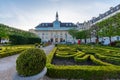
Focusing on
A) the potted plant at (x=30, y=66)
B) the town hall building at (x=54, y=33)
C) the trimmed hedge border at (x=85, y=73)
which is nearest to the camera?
the potted plant at (x=30, y=66)

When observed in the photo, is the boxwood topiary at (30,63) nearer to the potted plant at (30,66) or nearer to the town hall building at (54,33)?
the potted plant at (30,66)

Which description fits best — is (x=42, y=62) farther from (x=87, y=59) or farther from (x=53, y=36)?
(x=53, y=36)

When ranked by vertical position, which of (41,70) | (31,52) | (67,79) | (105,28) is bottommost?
(67,79)

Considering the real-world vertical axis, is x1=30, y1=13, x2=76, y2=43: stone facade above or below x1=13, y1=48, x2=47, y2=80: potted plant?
above

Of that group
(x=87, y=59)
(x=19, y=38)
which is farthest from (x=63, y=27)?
(x=87, y=59)

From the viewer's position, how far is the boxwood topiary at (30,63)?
22.6 ft

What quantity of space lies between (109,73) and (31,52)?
3.48 m

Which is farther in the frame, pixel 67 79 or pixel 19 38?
pixel 19 38

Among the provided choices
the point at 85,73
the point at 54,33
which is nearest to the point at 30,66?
the point at 85,73

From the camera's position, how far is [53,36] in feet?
326

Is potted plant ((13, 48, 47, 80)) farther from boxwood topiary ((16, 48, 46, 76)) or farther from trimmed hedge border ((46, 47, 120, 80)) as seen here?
trimmed hedge border ((46, 47, 120, 80))

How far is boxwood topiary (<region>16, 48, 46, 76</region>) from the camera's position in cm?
689

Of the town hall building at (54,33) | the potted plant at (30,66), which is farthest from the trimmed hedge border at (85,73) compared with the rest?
the town hall building at (54,33)

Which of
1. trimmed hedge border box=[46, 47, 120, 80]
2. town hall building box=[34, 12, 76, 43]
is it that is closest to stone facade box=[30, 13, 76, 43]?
town hall building box=[34, 12, 76, 43]
